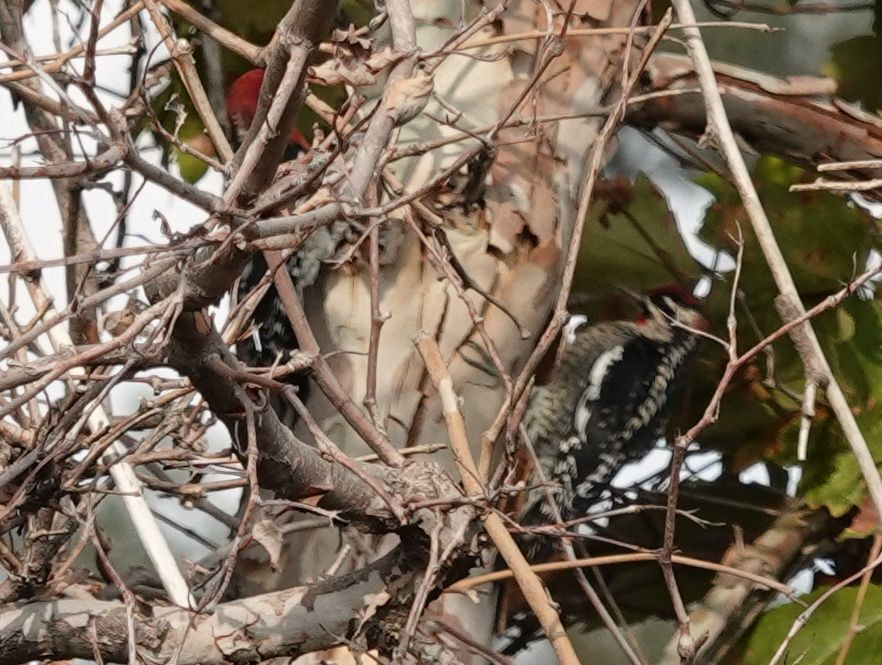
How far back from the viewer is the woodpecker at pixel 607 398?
2416 mm

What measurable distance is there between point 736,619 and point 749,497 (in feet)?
1.49

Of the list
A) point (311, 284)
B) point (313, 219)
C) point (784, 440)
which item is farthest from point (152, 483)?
point (784, 440)

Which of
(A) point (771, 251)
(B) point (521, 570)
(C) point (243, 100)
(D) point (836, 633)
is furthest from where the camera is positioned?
(C) point (243, 100)

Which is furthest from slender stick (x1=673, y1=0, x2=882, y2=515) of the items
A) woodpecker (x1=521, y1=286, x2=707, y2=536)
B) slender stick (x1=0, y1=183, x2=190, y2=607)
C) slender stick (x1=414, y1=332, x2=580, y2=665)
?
woodpecker (x1=521, y1=286, x2=707, y2=536)

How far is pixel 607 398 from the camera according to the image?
2.60 metres

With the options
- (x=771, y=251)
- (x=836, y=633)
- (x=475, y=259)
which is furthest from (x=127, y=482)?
(x=836, y=633)

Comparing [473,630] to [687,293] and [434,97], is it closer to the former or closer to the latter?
[434,97]

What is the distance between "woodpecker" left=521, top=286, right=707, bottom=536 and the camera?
242 cm

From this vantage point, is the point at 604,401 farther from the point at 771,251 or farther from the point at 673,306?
the point at 771,251

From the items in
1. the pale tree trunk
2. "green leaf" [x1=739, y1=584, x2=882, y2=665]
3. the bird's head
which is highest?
the pale tree trunk

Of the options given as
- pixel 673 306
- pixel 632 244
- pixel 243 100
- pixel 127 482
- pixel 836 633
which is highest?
pixel 243 100

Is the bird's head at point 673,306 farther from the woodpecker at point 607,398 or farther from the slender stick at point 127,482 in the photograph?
the slender stick at point 127,482

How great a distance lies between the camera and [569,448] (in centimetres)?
243

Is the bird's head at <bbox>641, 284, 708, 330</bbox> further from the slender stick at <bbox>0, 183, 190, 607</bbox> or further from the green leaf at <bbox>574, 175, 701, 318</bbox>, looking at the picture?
the slender stick at <bbox>0, 183, 190, 607</bbox>
